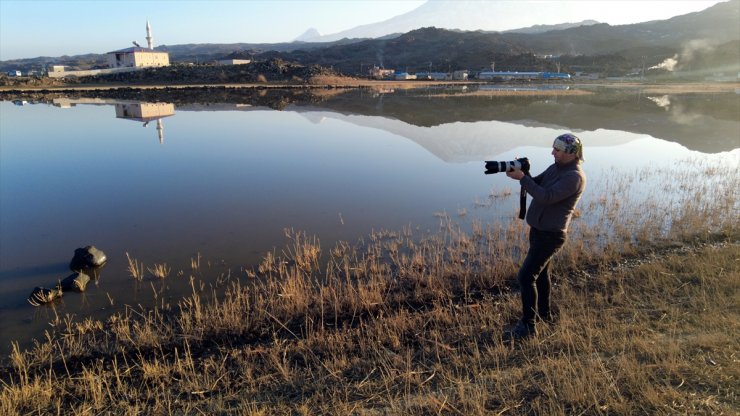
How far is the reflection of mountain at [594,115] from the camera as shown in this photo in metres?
22.0

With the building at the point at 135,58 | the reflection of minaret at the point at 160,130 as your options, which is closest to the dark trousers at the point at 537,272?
the reflection of minaret at the point at 160,130

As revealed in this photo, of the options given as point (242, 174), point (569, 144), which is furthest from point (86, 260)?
point (242, 174)

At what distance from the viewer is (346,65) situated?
126 m

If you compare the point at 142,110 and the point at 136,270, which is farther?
the point at 142,110

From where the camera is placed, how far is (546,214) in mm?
4461

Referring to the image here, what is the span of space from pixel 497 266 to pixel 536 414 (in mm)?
3858

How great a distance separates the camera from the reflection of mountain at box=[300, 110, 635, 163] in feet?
60.3

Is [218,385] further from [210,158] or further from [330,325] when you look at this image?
[210,158]

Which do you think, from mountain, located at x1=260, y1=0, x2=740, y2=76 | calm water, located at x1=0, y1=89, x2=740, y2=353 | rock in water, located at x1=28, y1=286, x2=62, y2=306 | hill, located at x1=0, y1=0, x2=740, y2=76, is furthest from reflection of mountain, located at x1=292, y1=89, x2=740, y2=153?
mountain, located at x1=260, y1=0, x2=740, y2=76

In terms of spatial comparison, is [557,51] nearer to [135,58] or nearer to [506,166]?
[135,58]

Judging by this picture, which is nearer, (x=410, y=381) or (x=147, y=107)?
(x=410, y=381)

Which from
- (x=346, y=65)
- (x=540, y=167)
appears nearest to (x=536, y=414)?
(x=540, y=167)

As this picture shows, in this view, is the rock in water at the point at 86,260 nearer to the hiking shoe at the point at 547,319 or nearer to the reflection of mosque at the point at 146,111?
the hiking shoe at the point at 547,319

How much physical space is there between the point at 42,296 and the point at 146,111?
2808 centimetres
